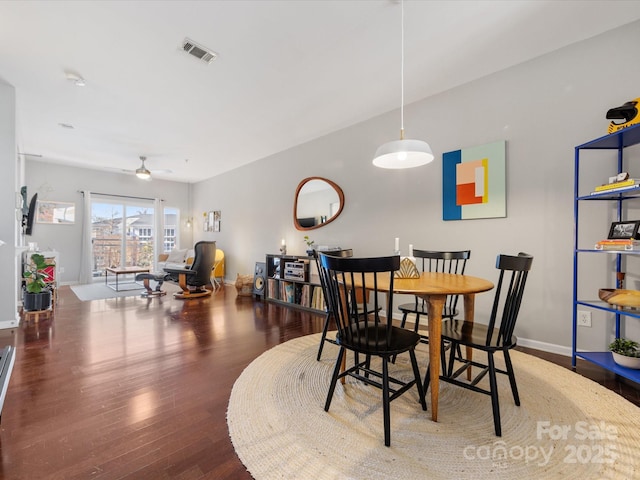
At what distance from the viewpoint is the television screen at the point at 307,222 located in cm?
477

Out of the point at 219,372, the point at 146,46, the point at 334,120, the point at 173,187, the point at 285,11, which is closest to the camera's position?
the point at 285,11

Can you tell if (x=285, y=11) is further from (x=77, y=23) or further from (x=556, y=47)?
(x=556, y=47)

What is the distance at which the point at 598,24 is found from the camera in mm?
2283

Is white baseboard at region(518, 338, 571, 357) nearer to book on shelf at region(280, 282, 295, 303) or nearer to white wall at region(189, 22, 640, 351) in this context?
white wall at region(189, 22, 640, 351)

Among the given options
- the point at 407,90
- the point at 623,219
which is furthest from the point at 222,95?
the point at 623,219

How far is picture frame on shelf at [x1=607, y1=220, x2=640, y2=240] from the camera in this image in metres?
2.02

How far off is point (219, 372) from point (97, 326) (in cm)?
215

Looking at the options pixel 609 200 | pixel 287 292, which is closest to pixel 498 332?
pixel 609 200

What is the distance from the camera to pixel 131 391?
1.99 meters

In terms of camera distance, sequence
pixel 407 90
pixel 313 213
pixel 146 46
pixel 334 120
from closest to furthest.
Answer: pixel 146 46 → pixel 407 90 → pixel 334 120 → pixel 313 213

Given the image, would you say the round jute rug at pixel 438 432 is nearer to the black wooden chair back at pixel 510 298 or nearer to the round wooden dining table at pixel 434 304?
the round wooden dining table at pixel 434 304

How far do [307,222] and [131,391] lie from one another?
3.33 metres

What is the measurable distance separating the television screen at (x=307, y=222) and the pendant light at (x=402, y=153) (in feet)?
8.11

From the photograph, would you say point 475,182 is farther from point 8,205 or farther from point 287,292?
point 8,205
